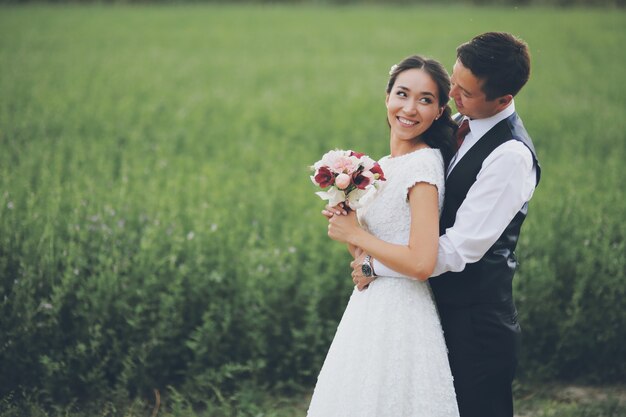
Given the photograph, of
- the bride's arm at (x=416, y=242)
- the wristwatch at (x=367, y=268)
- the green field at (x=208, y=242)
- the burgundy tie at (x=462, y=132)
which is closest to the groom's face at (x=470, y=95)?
the burgundy tie at (x=462, y=132)

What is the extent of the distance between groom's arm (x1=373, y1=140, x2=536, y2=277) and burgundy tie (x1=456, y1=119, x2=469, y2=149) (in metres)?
0.31

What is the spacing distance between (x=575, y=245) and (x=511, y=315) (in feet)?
9.54

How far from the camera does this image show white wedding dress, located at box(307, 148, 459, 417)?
2.86m

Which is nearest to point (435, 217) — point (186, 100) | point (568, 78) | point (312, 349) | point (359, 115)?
point (312, 349)

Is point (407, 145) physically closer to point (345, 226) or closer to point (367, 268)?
point (345, 226)

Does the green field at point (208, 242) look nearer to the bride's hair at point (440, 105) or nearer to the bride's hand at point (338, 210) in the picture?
the bride's hand at point (338, 210)

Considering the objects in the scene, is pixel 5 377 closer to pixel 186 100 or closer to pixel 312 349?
pixel 312 349

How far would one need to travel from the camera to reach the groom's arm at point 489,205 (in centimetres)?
273

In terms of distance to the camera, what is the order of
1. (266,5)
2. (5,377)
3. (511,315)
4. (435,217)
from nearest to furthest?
1. (435,217)
2. (511,315)
3. (5,377)
4. (266,5)

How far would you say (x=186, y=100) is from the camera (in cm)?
1263

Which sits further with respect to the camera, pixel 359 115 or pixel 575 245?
pixel 359 115

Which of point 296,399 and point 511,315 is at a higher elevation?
point 511,315

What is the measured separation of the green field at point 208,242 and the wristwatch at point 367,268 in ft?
6.24

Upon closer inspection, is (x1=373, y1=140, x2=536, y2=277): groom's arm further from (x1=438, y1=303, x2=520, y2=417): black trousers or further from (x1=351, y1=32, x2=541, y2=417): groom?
(x1=438, y1=303, x2=520, y2=417): black trousers
